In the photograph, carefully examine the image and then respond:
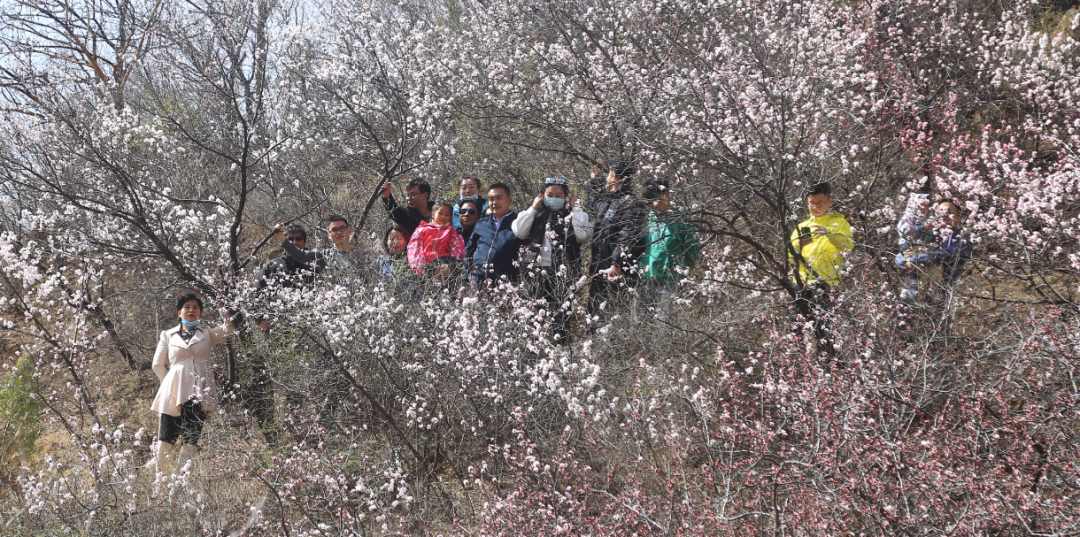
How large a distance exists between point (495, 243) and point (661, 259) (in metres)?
1.39

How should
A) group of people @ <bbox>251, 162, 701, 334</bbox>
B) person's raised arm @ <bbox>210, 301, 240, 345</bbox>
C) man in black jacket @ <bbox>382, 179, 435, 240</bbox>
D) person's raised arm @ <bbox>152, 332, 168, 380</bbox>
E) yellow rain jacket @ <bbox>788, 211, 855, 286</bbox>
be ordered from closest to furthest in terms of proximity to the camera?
yellow rain jacket @ <bbox>788, 211, 855, 286</bbox> < group of people @ <bbox>251, 162, 701, 334</bbox> < person's raised arm @ <bbox>152, 332, 168, 380</bbox> < person's raised arm @ <bbox>210, 301, 240, 345</bbox> < man in black jacket @ <bbox>382, 179, 435, 240</bbox>

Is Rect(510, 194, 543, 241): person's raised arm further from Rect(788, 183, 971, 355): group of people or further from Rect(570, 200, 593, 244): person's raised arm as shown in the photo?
Rect(788, 183, 971, 355): group of people

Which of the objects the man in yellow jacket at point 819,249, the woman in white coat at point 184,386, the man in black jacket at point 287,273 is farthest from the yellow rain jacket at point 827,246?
the woman in white coat at point 184,386

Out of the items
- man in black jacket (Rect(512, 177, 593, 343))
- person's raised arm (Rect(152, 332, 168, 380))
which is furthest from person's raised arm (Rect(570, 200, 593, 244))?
person's raised arm (Rect(152, 332, 168, 380))

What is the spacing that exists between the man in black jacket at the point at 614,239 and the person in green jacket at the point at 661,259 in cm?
11

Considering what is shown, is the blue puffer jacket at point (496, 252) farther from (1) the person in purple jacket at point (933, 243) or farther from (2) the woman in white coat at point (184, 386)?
(1) the person in purple jacket at point (933, 243)

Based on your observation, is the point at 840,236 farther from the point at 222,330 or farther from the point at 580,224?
the point at 222,330

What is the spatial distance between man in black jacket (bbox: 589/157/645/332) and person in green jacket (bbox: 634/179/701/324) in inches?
4.3

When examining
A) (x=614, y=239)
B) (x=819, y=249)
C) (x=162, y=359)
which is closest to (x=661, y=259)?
(x=614, y=239)

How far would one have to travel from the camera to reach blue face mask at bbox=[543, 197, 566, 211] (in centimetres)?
594

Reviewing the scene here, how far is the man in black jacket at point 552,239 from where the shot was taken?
5.78 m

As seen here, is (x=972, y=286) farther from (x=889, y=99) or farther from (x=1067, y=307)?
(x=889, y=99)

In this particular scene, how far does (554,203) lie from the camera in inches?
234

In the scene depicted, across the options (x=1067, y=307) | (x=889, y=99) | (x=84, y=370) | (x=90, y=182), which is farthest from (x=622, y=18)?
(x=84, y=370)
